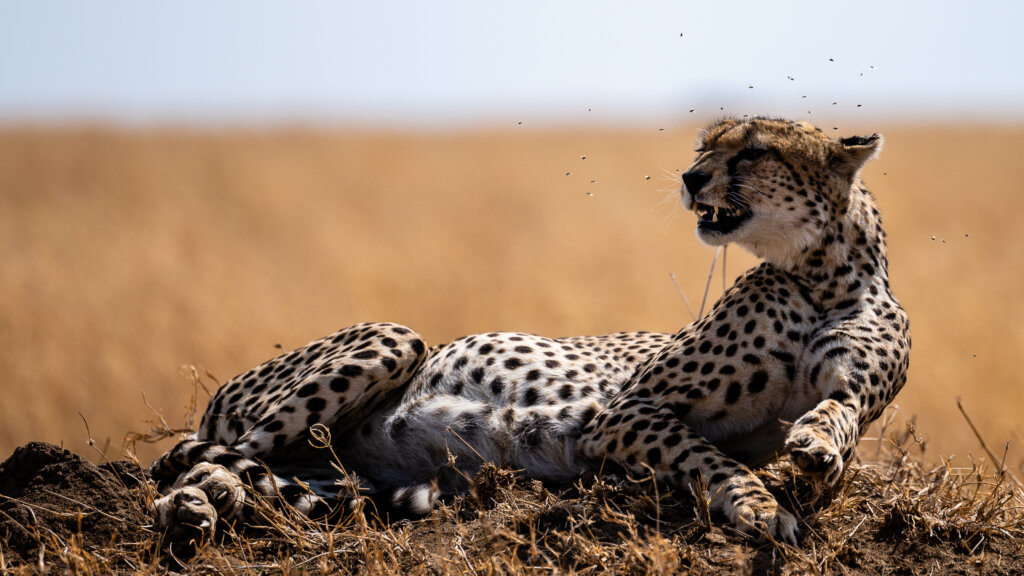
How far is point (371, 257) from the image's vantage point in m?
10.9

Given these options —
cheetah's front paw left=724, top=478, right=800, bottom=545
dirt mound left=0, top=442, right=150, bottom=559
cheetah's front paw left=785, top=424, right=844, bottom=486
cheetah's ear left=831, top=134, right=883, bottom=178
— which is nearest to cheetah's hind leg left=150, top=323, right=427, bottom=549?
dirt mound left=0, top=442, right=150, bottom=559

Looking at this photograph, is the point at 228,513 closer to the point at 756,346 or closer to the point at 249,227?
the point at 756,346

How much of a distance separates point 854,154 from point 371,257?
26.2ft

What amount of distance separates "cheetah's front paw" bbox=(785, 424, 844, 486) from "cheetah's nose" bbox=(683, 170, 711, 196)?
878 mm

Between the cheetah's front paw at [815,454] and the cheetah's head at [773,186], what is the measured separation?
2.47ft

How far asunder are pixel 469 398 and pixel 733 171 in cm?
114

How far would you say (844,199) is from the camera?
3.36 m

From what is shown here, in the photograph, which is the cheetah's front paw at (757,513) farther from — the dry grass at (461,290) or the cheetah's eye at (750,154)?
the cheetah's eye at (750,154)

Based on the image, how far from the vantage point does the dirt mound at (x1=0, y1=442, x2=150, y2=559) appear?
2889mm

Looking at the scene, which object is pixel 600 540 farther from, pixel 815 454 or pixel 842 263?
pixel 842 263

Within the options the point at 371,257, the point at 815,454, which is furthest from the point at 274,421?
the point at 371,257

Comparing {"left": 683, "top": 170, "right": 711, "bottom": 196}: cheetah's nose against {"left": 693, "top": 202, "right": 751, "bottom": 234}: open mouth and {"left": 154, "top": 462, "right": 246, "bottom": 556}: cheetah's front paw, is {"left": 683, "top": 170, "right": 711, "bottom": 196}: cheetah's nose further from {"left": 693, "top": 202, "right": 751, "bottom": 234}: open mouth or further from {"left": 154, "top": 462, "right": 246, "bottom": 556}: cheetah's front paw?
{"left": 154, "top": 462, "right": 246, "bottom": 556}: cheetah's front paw

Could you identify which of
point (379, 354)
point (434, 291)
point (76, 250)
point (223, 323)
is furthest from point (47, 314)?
point (379, 354)

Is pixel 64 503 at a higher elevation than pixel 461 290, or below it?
higher
